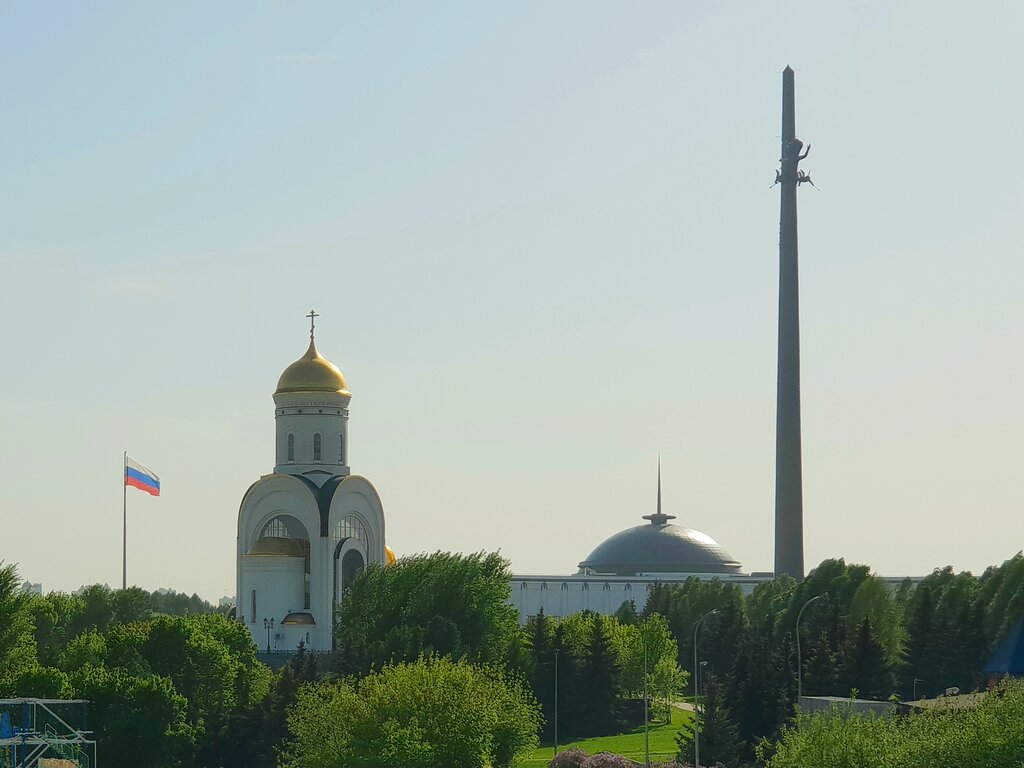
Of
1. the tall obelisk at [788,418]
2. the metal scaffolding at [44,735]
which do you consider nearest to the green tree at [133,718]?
the metal scaffolding at [44,735]

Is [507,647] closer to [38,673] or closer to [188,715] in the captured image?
[188,715]

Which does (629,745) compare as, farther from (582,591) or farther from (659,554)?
(659,554)

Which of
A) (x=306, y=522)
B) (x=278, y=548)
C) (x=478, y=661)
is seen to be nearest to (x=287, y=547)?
(x=278, y=548)

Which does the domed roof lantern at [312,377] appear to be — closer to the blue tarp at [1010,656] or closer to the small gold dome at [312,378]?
the small gold dome at [312,378]

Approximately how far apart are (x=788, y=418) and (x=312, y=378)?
32.6 metres

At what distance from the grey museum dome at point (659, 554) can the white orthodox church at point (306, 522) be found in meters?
69.6

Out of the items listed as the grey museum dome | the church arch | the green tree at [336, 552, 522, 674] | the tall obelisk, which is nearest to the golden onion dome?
the church arch

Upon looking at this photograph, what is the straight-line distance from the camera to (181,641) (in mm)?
75062

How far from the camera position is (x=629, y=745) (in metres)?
76.0

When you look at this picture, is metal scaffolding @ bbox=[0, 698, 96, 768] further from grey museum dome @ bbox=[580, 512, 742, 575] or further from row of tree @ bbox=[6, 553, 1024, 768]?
grey museum dome @ bbox=[580, 512, 742, 575]

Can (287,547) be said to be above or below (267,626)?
above

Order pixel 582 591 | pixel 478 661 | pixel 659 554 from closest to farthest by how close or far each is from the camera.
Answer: pixel 478 661, pixel 582 591, pixel 659 554

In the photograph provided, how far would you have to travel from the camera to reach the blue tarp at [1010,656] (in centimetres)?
6644

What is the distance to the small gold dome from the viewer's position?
337 feet
